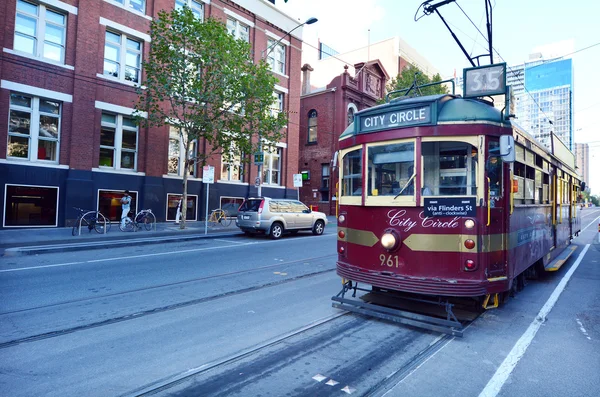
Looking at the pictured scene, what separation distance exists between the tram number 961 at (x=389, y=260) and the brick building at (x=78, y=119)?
16.0 m

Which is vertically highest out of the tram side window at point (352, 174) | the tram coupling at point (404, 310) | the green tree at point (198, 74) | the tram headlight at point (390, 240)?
the green tree at point (198, 74)

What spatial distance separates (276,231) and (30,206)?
10.4 metres

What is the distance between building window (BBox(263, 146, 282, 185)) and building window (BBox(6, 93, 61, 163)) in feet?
42.2

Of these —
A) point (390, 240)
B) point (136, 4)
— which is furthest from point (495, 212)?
point (136, 4)

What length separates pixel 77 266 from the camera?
904 centimetres

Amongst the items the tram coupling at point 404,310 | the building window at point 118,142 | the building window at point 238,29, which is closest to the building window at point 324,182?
the building window at point 238,29

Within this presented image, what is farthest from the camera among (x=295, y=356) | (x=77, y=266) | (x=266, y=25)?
(x=266, y=25)

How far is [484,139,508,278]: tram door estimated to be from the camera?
4875 millimetres

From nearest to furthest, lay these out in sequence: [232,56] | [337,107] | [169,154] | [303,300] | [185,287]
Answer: [303,300] < [185,287] < [232,56] < [169,154] < [337,107]

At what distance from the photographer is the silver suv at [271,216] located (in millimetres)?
15562

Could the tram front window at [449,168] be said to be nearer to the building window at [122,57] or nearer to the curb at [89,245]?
the curb at [89,245]

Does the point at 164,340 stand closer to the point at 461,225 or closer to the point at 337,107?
the point at 461,225

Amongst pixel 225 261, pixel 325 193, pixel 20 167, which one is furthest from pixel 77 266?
pixel 325 193

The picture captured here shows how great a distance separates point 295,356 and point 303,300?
2292 millimetres
